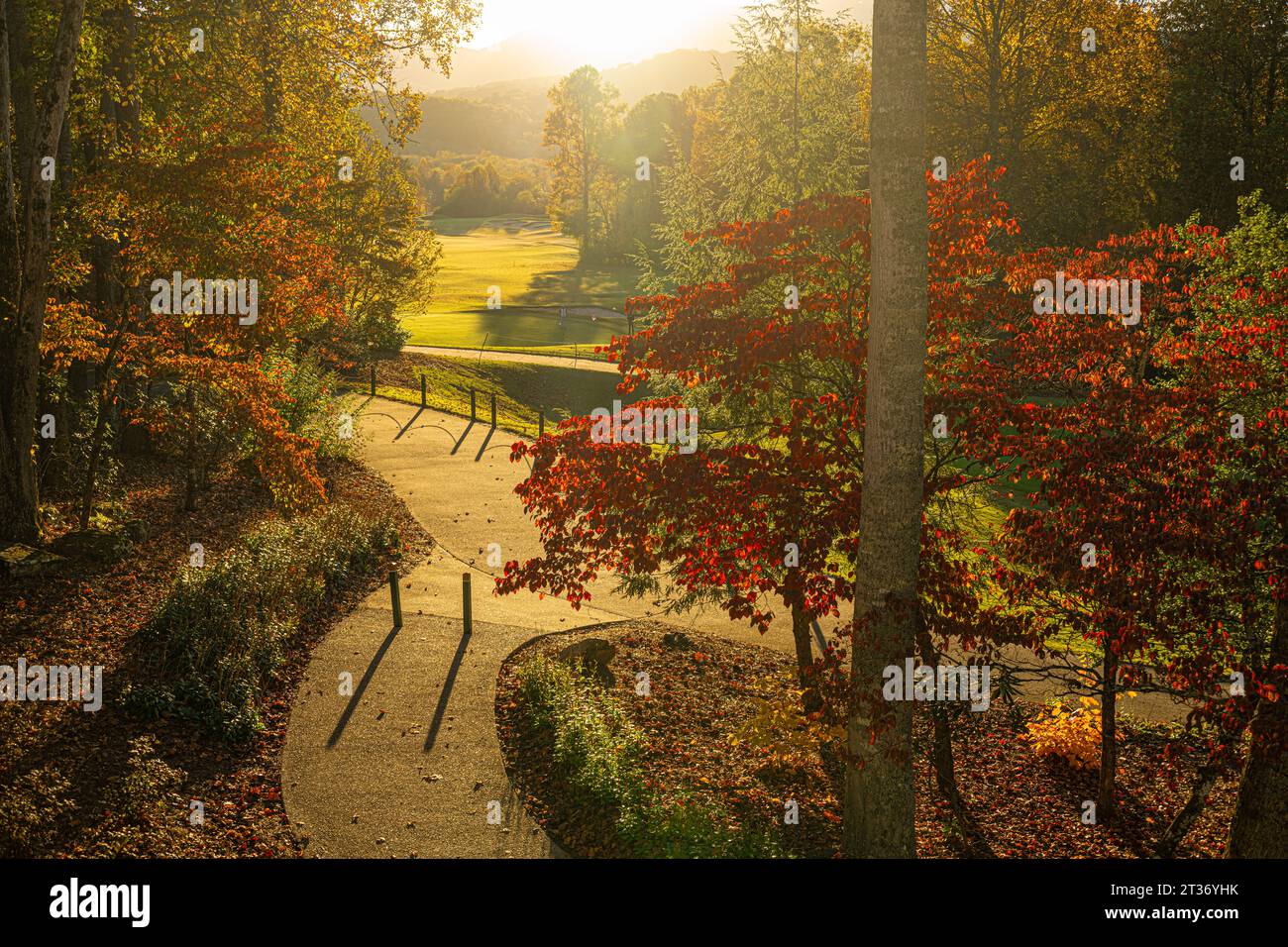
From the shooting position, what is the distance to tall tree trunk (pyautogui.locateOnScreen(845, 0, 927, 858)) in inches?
248

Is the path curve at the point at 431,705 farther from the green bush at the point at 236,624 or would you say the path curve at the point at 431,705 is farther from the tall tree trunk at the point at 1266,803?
the tall tree trunk at the point at 1266,803

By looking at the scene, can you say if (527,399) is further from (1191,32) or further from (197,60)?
(1191,32)

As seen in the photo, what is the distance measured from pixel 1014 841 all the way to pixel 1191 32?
3597cm

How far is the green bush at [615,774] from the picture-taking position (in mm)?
7973

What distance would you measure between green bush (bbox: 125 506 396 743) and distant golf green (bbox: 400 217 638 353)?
2305 centimetres

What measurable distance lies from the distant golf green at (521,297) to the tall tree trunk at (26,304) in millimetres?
24298

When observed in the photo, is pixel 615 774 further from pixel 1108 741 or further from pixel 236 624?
pixel 236 624

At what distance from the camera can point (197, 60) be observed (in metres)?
16.1

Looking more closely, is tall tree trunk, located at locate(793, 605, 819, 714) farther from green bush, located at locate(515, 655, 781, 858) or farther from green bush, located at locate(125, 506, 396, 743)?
green bush, located at locate(125, 506, 396, 743)

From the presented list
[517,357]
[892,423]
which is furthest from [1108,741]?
[517,357]

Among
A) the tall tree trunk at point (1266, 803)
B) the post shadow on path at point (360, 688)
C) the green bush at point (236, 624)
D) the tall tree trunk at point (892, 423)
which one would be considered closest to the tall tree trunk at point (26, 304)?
the green bush at point (236, 624)

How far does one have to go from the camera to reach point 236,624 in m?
11.1

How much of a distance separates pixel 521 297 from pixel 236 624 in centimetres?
4678
